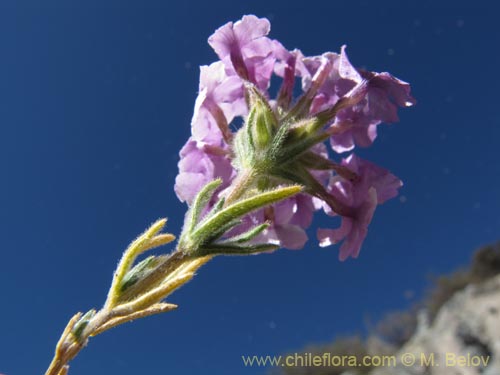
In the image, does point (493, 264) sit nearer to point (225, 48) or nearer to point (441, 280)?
point (441, 280)

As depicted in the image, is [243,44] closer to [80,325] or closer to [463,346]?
[80,325]

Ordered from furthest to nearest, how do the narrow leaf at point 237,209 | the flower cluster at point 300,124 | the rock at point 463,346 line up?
1. the rock at point 463,346
2. the flower cluster at point 300,124
3. the narrow leaf at point 237,209

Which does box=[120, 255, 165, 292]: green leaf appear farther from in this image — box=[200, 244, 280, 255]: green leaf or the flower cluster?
the flower cluster

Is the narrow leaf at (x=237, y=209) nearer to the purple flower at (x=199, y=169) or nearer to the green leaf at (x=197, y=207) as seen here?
the green leaf at (x=197, y=207)

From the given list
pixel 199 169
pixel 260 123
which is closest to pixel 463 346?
pixel 199 169

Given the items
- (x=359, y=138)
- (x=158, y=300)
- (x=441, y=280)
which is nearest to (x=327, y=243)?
(x=359, y=138)

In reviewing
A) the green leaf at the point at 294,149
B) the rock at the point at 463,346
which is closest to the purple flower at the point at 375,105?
the green leaf at the point at 294,149
